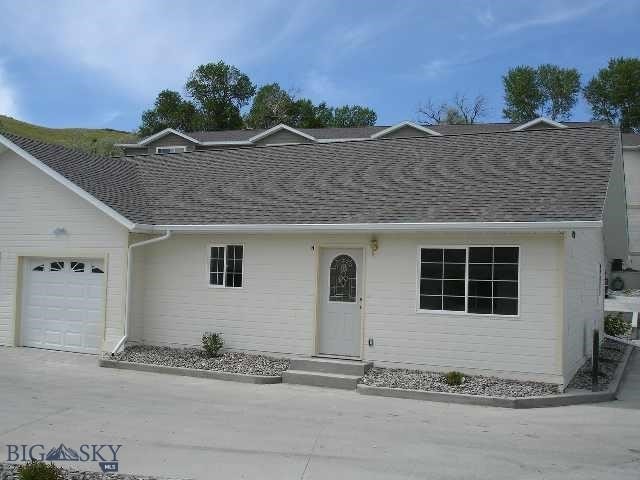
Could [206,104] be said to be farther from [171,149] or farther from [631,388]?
[631,388]

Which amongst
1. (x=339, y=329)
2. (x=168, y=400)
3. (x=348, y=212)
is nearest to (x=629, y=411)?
(x=339, y=329)

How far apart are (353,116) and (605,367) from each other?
48.8 meters

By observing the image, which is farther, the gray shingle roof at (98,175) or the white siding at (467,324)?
the gray shingle roof at (98,175)

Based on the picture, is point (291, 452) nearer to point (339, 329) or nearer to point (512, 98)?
point (339, 329)

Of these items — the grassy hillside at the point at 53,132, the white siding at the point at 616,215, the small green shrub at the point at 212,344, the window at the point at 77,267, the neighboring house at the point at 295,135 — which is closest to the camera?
the small green shrub at the point at 212,344

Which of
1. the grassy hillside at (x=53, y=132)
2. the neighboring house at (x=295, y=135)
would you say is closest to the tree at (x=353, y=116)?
the neighboring house at (x=295, y=135)

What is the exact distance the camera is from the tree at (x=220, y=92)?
58000 mm

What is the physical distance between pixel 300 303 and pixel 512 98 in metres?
53.3

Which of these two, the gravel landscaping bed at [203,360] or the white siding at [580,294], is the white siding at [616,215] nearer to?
the white siding at [580,294]

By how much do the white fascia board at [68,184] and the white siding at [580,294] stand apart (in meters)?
8.78

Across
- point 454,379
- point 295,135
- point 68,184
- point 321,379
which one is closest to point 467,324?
point 454,379

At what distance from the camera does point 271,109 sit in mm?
56219

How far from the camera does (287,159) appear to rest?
17.0 metres

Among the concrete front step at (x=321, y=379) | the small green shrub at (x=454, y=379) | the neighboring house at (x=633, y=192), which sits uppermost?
the neighboring house at (x=633, y=192)
